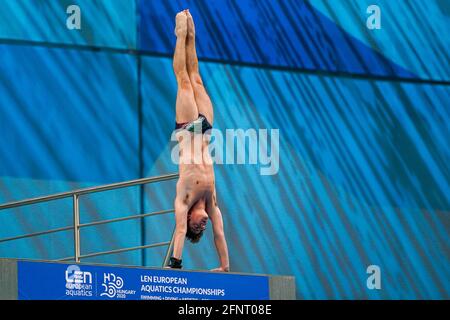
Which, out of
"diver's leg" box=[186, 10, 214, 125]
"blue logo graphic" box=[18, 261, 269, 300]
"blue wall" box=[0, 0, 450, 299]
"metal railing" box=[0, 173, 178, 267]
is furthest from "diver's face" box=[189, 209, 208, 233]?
"blue wall" box=[0, 0, 450, 299]

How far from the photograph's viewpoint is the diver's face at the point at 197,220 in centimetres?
966

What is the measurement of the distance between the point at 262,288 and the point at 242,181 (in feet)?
9.40

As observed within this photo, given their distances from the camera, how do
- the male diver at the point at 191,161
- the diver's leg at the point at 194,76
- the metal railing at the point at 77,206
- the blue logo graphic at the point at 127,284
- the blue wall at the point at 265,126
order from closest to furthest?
the blue logo graphic at the point at 127,284 → the male diver at the point at 191,161 → the diver's leg at the point at 194,76 → the metal railing at the point at 77,206 → the blue wall at the point at 265,126

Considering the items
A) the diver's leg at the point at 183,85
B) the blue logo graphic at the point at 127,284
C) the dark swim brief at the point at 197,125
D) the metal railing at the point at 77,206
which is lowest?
the blue logo graphic at the point at 127,284

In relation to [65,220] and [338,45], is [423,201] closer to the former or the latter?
[338,45]

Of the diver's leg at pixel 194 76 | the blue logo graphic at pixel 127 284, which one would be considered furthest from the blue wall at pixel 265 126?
the blue logo graphic at pixel 127 284

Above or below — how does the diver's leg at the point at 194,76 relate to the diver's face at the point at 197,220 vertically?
above

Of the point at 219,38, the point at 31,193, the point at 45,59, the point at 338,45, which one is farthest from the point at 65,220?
the point at 338,45

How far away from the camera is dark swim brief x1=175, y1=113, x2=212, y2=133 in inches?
380

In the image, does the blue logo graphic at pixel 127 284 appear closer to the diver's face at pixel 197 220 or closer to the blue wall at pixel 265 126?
the diver's face at pixel 197 220

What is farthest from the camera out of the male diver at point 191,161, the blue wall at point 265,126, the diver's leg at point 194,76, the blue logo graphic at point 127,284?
the blue wall at point 265,126

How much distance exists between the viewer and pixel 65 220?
11.3 metres

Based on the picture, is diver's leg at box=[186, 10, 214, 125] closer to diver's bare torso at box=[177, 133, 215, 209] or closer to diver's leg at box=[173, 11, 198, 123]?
diver's leg at box=[173, 11, 198, 123]
